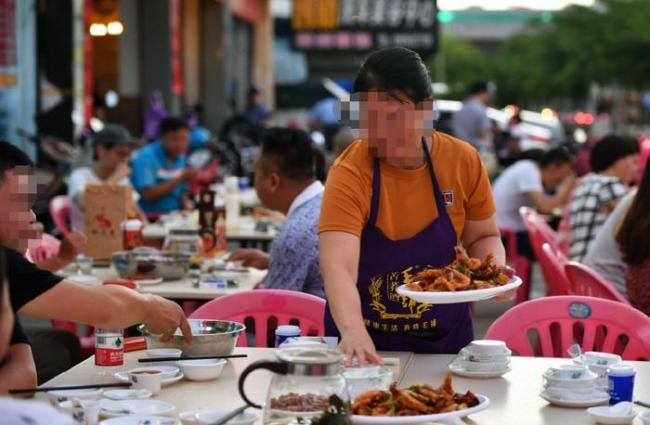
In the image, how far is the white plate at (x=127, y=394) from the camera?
3.62m

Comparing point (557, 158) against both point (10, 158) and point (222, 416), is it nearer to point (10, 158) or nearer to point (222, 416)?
point (10, 158)

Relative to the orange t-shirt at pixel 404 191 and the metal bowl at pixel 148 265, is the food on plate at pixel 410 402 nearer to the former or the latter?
the orange t-shirt at pixel 404 191

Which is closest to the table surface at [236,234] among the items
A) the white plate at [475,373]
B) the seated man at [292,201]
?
the seated man at [292,201]

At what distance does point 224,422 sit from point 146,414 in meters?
0.28

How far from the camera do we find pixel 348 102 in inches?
158

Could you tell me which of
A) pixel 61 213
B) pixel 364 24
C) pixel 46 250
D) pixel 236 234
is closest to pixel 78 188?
pixel 61 213

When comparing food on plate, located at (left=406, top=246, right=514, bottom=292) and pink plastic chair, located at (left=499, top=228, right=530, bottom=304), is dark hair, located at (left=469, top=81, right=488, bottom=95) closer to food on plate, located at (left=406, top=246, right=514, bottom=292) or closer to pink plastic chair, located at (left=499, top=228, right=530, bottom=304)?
pink plastic chair, located at (left=499, top=228, right=530, bottom=304)

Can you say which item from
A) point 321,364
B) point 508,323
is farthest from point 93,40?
point 321,364

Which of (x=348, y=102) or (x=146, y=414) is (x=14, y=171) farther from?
(x=348, y=102)

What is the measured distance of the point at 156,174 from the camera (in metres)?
11.2

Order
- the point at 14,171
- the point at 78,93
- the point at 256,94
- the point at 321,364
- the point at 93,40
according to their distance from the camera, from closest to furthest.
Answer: the point at 321,364
the point at 14,171
the point at 78,93
the point at 93,40
the point at 256,94

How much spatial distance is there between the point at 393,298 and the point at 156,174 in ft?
23.9

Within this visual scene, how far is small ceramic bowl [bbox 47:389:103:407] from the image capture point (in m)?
3.54

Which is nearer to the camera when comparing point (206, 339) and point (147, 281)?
point (206, 339)
